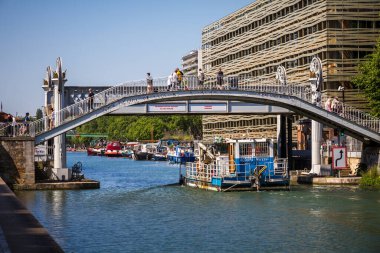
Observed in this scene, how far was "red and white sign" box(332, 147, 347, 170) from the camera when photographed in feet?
184

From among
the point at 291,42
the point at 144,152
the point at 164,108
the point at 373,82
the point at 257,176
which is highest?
the point at 291,42

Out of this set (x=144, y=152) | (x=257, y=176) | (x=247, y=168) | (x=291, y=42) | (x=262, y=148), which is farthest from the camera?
(x=144, y=152)

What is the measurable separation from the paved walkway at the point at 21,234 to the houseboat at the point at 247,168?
993 inches

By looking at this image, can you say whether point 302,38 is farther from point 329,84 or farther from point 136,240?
point 136,240

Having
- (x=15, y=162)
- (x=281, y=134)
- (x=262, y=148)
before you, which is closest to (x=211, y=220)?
(x=262, y=148)

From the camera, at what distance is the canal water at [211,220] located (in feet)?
95.6

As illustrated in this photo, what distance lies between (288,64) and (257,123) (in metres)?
13.6

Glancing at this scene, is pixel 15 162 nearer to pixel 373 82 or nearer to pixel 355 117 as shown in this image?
pixel 355 117

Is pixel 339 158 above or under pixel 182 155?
above

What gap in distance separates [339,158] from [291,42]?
143 feet

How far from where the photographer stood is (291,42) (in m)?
97.9

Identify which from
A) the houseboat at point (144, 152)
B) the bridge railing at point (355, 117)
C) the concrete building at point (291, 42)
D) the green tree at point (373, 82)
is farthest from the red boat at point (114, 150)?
the bridge railing at point (355, 117)

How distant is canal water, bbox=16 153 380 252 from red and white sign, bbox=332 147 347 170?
3.19 metres

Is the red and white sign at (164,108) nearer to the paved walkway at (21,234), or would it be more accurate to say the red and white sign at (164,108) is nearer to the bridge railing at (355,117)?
the bridge railing at (355,117)
